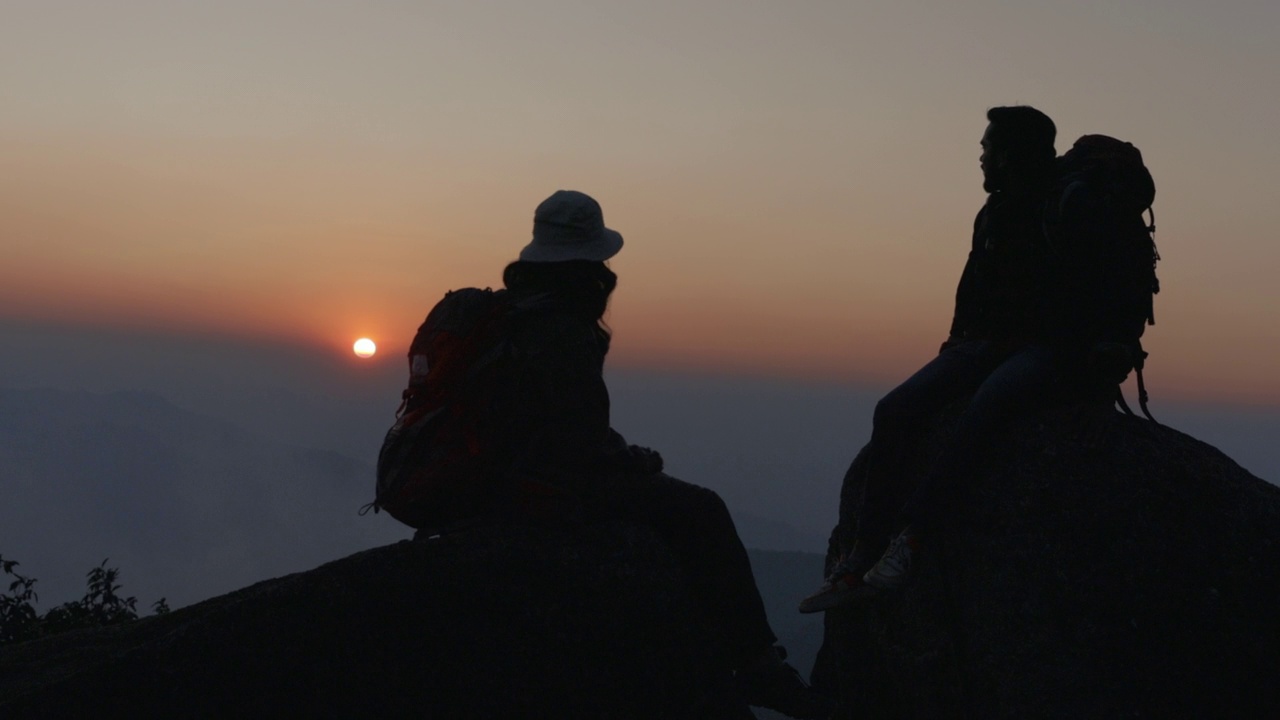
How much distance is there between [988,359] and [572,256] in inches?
112

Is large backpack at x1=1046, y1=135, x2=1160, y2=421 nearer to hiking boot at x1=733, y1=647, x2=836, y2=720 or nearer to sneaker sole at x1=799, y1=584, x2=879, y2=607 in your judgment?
sneaker sole at x1=799, y1=584, x2=879, y2=607

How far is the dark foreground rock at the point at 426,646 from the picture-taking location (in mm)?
5535

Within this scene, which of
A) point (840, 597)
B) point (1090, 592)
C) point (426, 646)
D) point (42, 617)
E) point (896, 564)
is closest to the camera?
point (426, 646)

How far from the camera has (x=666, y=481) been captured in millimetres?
6371

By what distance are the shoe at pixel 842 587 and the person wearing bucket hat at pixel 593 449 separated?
367 millimetres

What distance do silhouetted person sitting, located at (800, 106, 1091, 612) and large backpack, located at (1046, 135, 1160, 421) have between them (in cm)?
15

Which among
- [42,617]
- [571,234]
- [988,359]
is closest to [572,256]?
[571,234]

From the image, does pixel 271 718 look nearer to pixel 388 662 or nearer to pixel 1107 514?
pixel 388 662

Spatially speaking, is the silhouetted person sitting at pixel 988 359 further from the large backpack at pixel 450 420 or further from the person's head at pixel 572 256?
the large backpack at pixel 450 420

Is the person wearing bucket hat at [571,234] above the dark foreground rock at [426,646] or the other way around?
above

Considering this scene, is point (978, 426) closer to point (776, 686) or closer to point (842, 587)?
point (842, 587)

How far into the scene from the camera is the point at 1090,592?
5.92 meters

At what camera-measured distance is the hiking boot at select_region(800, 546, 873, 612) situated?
21.0 ft

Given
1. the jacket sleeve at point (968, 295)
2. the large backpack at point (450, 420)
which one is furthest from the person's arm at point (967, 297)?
the large backpack at point (450, 420)
